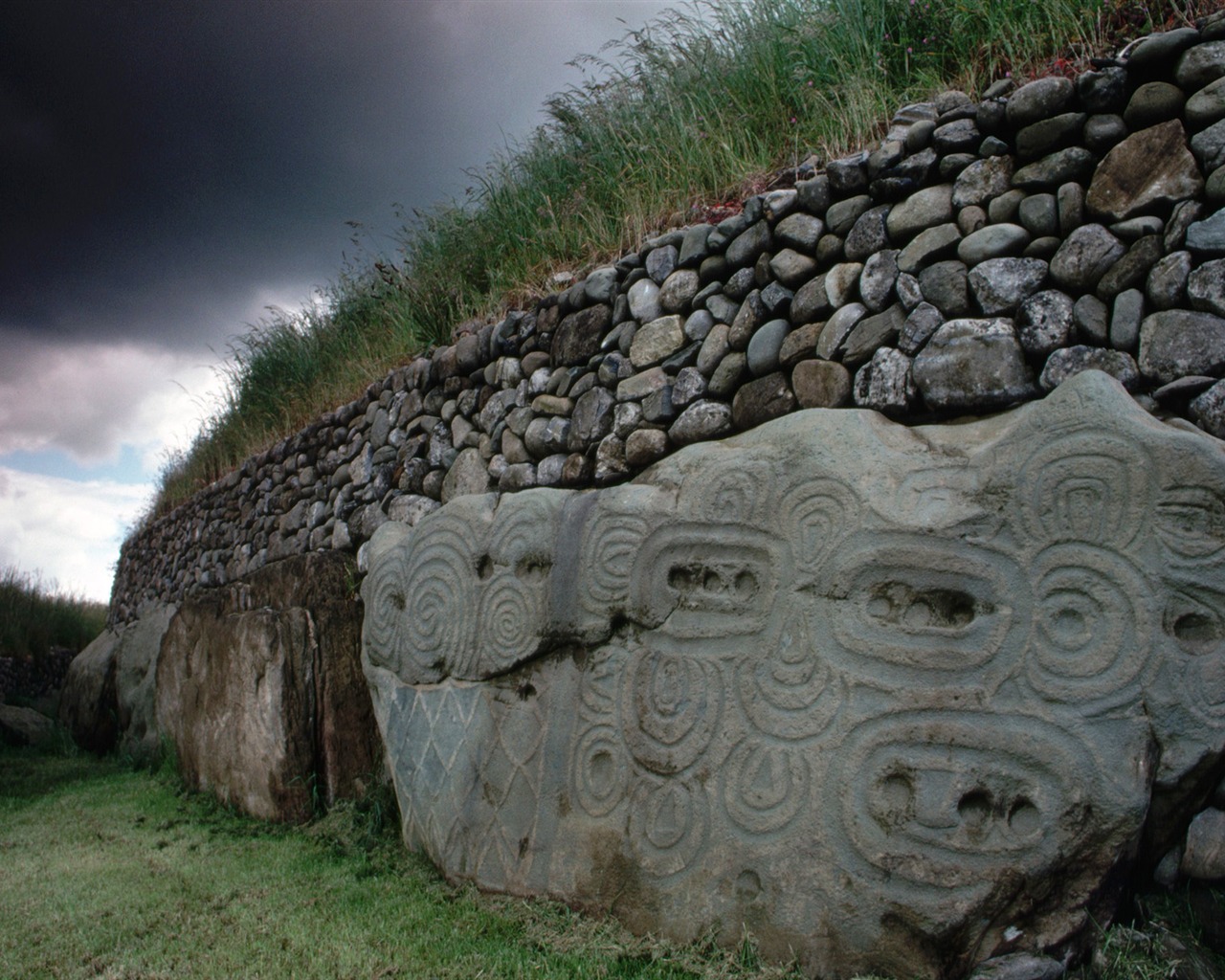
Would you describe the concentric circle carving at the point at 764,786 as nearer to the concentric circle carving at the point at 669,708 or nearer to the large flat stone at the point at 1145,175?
the concentric circle carving at the point at 669,708

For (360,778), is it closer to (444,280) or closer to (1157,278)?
(444,280)

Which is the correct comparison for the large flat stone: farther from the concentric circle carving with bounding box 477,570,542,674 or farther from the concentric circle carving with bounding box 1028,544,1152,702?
the concentric circle carving with bounding box 477,570,542,674

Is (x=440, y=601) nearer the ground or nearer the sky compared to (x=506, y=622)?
nearer the sky

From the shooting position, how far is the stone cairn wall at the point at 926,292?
274 centimetres

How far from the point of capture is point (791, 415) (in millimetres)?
3123

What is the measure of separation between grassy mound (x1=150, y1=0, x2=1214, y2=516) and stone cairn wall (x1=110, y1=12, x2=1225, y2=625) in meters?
0.35

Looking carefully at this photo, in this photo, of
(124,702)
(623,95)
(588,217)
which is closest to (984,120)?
(588,217)

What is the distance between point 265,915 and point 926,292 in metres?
3.17

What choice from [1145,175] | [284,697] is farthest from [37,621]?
[1145,175]

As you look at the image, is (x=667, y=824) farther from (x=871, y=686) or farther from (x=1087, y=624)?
(x=1087, y=624)

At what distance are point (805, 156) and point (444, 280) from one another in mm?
2809

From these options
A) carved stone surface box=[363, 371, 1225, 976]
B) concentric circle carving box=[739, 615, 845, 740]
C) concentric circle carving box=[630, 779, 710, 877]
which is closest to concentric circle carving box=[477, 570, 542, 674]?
carved stone surface box=[363, 371, 1225, 976]

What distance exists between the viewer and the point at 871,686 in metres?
2.66

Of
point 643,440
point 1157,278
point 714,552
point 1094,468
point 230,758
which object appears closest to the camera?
point 1094,468
